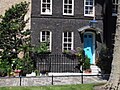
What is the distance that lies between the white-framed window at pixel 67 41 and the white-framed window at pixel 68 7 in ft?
5.26

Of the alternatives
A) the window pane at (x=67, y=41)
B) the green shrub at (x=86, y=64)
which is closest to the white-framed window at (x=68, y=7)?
the window pane at (x=67, y=41)

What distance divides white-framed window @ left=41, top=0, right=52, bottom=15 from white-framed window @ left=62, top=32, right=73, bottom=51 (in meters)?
2.03

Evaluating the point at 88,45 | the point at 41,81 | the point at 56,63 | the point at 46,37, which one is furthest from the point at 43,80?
the point at 88,45

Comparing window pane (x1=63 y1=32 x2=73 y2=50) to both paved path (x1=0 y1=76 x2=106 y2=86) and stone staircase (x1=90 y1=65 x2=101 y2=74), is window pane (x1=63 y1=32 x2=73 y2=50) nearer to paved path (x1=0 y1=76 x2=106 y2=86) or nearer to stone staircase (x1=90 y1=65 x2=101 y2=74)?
stone staircase (x1=90 y1=65 x2=101 y2=74)

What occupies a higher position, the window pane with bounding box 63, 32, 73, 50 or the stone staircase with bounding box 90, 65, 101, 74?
the window pane with bounding box 63, 32, 73, 50

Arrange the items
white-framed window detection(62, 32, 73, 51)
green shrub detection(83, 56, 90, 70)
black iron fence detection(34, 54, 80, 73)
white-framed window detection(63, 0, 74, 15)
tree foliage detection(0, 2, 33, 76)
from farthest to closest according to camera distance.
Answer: white-framed window detection(63, 0, 74, 15)
white-framed window detection(62, 32, 73, 51)
green shrub detection(83, 56, 90, 70)
black iron fence detection(34, 54, 80, 73)
tree foliage detection(0, 2, 33, 76)

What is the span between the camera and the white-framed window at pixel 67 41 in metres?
26.6

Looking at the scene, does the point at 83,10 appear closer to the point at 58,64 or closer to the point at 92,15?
the point at 92,15

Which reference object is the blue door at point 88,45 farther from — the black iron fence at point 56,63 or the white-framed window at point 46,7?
the white-framed window at point 46,7

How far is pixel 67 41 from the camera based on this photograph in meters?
26.7

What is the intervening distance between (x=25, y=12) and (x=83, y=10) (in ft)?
16.3

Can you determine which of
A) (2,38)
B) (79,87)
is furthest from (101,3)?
(79,87)

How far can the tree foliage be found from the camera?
23672 mm

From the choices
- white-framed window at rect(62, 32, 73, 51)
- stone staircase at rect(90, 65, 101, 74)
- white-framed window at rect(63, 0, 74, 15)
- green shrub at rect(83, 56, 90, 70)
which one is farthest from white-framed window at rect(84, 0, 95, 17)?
stone staircase at rect(90, 65, 101, 74)
